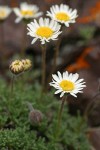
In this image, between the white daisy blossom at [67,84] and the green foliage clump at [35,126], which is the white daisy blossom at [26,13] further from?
the white daisy blossom at [67,84]

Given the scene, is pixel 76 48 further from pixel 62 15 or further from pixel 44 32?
pixel 44 32

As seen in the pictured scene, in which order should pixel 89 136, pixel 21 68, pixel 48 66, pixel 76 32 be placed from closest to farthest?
pixel 21 68 → pixel 89 136 → pixel 48 66 → pixel 76 32

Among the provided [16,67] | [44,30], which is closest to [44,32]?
[44,30]

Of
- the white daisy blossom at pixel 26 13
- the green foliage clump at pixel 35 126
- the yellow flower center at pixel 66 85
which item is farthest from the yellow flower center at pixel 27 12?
the yellow flower center at pixel 66 85

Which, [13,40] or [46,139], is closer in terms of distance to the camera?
[46,139]

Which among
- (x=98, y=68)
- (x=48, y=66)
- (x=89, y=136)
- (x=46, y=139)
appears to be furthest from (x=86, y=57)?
(x=46, y=139)

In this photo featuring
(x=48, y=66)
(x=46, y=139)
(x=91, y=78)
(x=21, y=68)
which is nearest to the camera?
(x=21, y=68)

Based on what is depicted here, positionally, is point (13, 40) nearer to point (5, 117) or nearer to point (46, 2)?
point (46, 2)
